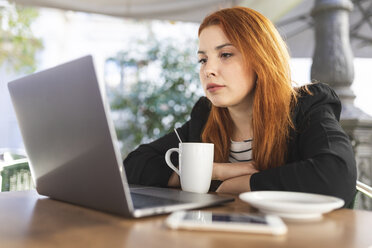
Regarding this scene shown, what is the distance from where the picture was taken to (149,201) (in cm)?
71

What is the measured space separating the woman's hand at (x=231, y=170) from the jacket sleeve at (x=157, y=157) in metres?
0.21

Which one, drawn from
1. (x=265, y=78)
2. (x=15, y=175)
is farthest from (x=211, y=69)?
(x=15, y=175)

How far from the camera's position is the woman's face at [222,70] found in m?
1.22

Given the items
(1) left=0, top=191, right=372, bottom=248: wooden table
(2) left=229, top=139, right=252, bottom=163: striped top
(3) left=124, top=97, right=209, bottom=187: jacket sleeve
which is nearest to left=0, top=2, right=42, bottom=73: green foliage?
(3) left=124, top=97, right=209, bottom=187: jacket sleeve

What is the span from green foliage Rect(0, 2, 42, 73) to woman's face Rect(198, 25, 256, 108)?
3.45 meters

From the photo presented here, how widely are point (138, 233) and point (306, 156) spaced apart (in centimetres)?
70

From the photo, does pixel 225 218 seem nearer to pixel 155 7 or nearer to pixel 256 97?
pixel 256 97

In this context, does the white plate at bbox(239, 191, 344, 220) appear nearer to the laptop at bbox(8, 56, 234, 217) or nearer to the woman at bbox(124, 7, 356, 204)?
the laptop at bbox(8, 56, 234, 217)

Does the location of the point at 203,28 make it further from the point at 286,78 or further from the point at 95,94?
the point at 95,94

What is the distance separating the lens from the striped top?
136cm

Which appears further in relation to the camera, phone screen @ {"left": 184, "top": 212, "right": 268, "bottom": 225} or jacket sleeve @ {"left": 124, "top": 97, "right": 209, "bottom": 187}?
jacket sleeve @ {"left": 124, "top": 97, "right": 209, "bottom": 187}

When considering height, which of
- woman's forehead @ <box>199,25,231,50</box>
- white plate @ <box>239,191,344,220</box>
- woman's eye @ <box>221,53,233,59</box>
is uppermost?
woman's forehead @ <box>199,25,231,50</box>

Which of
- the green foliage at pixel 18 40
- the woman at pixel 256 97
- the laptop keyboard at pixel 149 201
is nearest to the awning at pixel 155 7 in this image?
the woman at pixel 256 97

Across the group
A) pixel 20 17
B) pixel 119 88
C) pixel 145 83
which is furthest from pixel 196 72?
pixel 20 17
